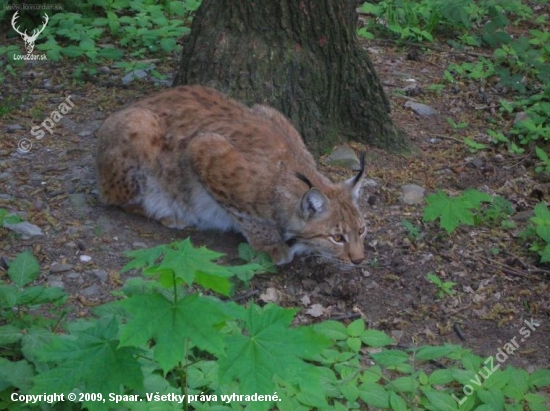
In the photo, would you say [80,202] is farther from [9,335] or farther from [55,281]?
[9,335]

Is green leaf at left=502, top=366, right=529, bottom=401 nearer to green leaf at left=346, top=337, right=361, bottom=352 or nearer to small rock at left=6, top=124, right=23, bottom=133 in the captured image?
green leaf at left=346, top=337, right=361, bottom=352

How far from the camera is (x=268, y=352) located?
9.31 feet

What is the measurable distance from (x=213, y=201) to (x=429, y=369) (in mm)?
1959

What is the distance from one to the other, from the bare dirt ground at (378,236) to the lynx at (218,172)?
0.51ft

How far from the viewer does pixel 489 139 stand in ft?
23.3

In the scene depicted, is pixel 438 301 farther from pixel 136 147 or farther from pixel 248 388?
pixel 248 388

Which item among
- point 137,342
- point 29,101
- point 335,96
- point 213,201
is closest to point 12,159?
point 29,101

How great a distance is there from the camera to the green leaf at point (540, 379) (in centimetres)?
427

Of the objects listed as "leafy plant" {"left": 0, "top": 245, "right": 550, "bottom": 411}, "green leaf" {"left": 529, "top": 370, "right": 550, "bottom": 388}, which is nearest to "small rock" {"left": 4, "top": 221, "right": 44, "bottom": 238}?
"leafy plant" {"left": 0, "top": 245, "right": 550, "bottom": 411}

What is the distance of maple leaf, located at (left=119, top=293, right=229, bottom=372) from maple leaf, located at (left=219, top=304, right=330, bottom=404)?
0.10 m

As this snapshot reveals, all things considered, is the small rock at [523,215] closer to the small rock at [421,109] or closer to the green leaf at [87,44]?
the small rock at [421,109]

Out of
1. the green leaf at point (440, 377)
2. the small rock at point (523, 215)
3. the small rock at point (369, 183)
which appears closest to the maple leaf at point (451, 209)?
the small rock at point (523, 215)

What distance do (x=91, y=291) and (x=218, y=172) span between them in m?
1.25

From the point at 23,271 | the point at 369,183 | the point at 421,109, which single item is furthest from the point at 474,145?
the point at 23,271
